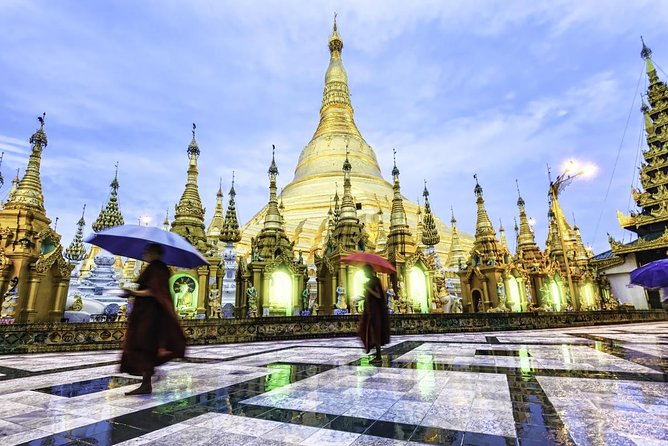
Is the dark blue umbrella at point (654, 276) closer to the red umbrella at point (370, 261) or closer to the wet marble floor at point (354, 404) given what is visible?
the wet marble floor at point (354, 404)

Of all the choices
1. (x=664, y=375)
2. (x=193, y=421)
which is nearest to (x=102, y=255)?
(x=193, y=421)

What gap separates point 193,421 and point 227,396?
3.04 ft

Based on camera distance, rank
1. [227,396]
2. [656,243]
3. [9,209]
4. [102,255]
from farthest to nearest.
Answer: [656,243], [102,255], [9,209], [227,396]

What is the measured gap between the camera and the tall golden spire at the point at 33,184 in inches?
567

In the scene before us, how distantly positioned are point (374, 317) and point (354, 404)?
11.8 feet

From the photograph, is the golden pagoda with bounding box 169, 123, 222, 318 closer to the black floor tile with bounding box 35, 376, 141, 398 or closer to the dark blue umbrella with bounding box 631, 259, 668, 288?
the black floor tile with bounding box 35, 376, 141, 398

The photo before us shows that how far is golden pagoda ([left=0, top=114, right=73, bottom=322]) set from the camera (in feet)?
42.0

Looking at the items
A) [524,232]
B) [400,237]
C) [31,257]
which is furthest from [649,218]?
[31,257]

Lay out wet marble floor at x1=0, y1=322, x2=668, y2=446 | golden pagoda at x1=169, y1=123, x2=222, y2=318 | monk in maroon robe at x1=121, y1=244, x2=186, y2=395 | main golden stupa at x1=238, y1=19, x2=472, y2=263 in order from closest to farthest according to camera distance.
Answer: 1. wet marble floor at x1=0, y1=322, x2=668, y2=446
2. monk in maroon robe at x1=121, y1=244, x2=186, y2=395
3. golden pagoda at x1=169, y1=123, x2=222, y2=318
4. main golden stupa at x1=238, y1=19, x2=472, y2=263

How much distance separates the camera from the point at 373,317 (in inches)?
285

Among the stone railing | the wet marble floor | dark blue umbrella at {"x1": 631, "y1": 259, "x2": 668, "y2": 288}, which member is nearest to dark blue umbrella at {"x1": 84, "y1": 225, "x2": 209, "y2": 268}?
the wet marble floor

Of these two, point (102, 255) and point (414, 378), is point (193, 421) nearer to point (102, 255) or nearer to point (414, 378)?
point (414, 378)

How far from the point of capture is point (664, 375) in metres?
4.86

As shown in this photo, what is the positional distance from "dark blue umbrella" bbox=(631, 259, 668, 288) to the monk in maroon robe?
36.8ft
